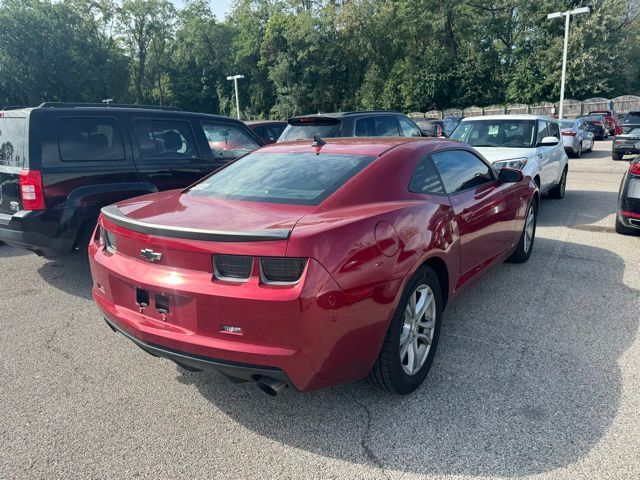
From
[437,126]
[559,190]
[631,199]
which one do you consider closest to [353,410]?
[631,199]

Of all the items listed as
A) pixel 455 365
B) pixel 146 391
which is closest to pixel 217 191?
pixel 146 391

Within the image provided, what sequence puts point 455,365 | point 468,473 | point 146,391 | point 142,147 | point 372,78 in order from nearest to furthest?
1. point 468,473
2. point 146,391
3. point 455,365
4. point 142,147
5. point 372,78

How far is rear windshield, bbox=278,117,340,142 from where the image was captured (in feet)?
25.4

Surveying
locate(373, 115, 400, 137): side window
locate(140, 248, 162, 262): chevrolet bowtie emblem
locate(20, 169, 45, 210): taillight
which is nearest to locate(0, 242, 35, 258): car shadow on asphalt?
locate(20, 169, 45, 210): taillight

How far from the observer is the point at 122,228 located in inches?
115

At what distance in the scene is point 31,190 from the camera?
4676 millimetres

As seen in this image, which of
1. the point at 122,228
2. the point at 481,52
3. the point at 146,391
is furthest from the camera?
the point at 481,52

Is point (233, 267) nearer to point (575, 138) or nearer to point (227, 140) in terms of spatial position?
point (227, 140)

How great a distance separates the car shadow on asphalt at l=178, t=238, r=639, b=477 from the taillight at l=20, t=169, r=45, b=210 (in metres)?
2.51

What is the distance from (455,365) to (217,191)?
2.06 m

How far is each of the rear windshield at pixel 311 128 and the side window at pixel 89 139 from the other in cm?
289

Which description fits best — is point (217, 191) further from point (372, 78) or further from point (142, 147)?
point (372, 78)

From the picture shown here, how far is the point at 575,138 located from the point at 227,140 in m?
15.4

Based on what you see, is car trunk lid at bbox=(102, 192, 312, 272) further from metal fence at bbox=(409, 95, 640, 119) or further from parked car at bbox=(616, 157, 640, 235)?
metal fence at bbox=(409, 95, 640, 119)
